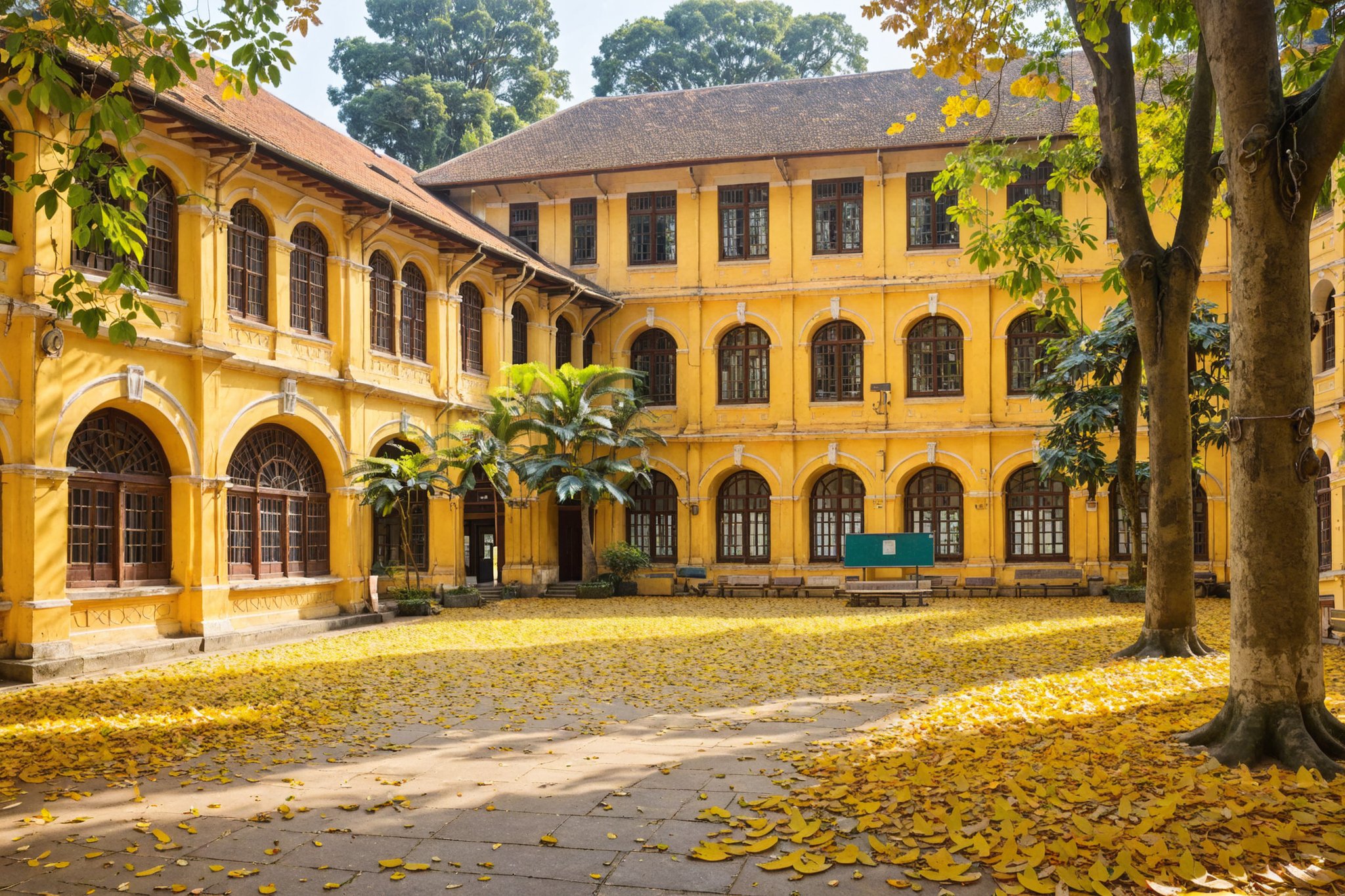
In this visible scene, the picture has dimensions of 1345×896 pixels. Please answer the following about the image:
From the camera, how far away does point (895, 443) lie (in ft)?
86.2

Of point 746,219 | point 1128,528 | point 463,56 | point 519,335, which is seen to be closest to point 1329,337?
point 1128,528

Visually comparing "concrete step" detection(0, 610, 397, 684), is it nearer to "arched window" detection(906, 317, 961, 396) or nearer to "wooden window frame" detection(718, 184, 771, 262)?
"wooden window frame" detection(718, 184, 771, 262)

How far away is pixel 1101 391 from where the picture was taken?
21609mm

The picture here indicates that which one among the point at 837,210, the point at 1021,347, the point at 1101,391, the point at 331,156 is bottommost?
the point at 1101,391

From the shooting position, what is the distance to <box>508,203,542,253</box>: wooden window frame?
1114 inches

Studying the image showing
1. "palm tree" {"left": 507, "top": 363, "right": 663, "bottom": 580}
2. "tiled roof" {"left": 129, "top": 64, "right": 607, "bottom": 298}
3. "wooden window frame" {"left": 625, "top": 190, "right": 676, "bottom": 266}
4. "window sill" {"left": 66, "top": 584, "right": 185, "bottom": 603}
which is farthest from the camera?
"wooden window frame" {"left": 625, "top": 190, "right": 676, "bottom": 266}

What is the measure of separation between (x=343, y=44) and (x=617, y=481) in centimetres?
2710

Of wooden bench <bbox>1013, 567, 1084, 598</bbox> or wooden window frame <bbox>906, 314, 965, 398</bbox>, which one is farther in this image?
wooden window frame <bbox>906, 314, 965, 398</bbox>

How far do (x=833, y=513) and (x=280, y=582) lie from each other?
45.2 feet

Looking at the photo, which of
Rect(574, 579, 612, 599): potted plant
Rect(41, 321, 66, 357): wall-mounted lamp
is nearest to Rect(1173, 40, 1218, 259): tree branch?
Rect(41, 321, 66, 357): wall-mounted lamp


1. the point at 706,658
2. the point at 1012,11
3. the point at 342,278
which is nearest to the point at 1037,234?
the point at 1012,11

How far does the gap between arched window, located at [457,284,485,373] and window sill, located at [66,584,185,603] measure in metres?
9.59

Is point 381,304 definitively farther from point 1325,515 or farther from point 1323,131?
point 1325,515

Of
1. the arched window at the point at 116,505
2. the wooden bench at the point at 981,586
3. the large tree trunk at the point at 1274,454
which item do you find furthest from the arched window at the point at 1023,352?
the large tree trunk at the point at 1274,454
